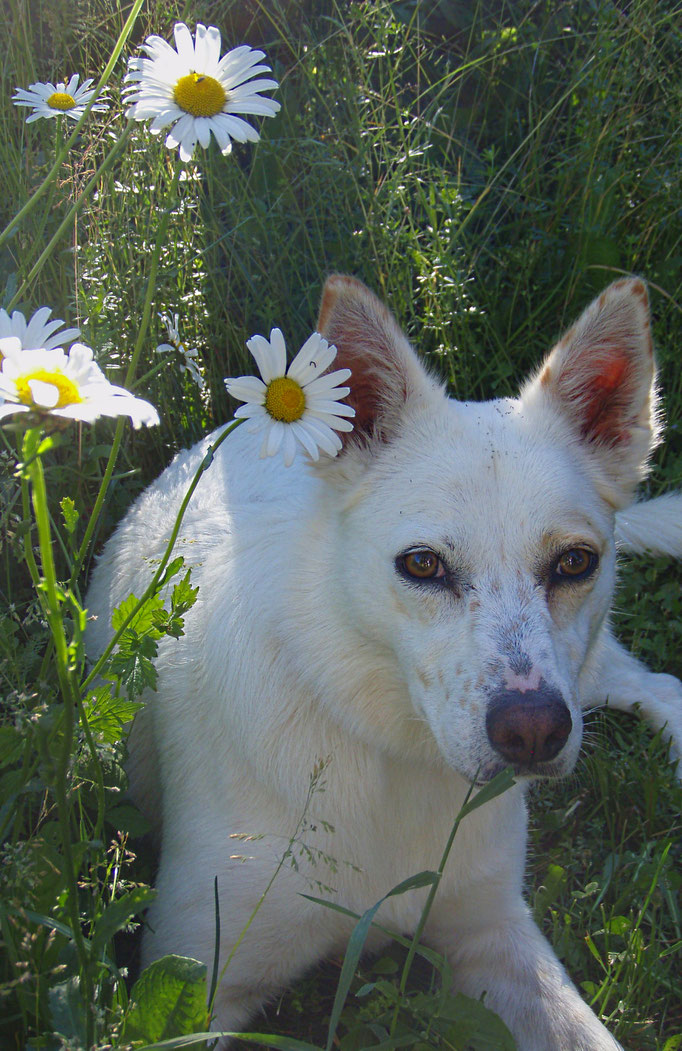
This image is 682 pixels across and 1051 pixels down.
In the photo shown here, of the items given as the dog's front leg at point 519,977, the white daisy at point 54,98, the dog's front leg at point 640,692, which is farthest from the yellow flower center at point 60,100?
the dog's front leg at point 640,692

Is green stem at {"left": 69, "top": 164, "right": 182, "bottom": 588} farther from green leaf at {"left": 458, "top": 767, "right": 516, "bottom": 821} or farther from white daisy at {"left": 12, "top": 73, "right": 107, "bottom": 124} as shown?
white daisy at {"left": 12, "top": 73, "right": 107, "bottom": 124}

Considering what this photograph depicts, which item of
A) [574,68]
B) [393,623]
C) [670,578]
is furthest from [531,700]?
[574,68]

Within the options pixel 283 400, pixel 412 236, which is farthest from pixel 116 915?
pixel 412 236

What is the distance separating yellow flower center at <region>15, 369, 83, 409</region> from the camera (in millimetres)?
1105

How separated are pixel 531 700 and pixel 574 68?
9.67 ft

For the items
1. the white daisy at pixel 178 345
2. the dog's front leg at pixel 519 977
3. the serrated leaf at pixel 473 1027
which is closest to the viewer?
the serrated leaf at pixel 473 1027

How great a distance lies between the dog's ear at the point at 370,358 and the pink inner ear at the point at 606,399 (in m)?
0.34

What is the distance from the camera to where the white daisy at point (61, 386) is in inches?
42.6

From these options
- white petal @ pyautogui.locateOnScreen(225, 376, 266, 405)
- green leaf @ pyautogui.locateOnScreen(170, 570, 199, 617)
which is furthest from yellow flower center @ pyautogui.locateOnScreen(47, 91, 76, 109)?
green leaf @ pyautogui.locateOnScreen(170, 570, 199, 617)

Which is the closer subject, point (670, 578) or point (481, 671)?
point (481, 671)

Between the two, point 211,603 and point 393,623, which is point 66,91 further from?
point 393,623

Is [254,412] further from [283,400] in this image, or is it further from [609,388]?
[609,388]

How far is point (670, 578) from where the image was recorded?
11.0ft

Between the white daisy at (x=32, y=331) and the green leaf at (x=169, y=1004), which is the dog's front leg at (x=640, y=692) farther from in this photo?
the white daisy at (x=32, y=331)
